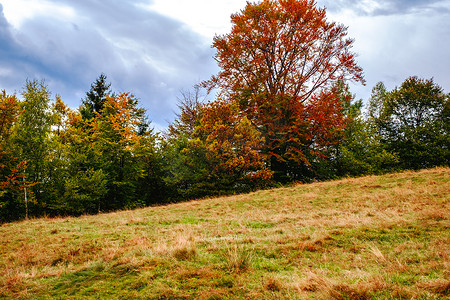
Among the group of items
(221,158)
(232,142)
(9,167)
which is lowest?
(221,158)

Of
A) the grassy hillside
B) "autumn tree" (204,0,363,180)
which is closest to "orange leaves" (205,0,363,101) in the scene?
"autumn tree" (204,0,363,180)

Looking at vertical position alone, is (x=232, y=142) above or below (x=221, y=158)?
above

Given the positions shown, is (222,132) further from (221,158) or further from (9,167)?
(9,167)

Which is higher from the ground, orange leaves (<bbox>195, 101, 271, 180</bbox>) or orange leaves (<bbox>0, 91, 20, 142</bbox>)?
orange leaves (<bbox>0, 91, 20, 142</bbox>)

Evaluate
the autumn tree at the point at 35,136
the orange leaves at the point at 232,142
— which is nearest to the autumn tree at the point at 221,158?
the orange leaves at the point at 232,142

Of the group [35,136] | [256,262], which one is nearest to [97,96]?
[35,136]

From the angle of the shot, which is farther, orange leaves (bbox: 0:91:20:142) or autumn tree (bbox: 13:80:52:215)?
autumn tree (bbox: 13:80:52:215)

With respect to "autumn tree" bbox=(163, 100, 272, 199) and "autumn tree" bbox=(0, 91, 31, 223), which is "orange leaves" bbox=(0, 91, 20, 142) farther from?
"autumn tree" bbox=(163, 100, 272, 199)

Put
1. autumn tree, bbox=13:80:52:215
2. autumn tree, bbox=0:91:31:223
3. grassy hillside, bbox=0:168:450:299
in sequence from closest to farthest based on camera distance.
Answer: grassy hillside, bbox=0:168:450:299, autumn tree, bbox=0:91:31:223, autumn tree, bbox=13:80:52:215

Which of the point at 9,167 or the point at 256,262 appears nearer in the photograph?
the point at 256,262

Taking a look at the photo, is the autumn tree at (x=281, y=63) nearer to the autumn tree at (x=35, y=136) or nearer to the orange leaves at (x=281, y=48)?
the orange leaves at (x=281, y=48)

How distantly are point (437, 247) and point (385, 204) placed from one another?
499 cm

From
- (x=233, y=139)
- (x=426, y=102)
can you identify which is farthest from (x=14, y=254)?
(x=426, y=102)

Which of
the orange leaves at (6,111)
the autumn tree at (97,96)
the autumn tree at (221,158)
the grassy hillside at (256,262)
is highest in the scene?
the autumn tree at (97,96)
